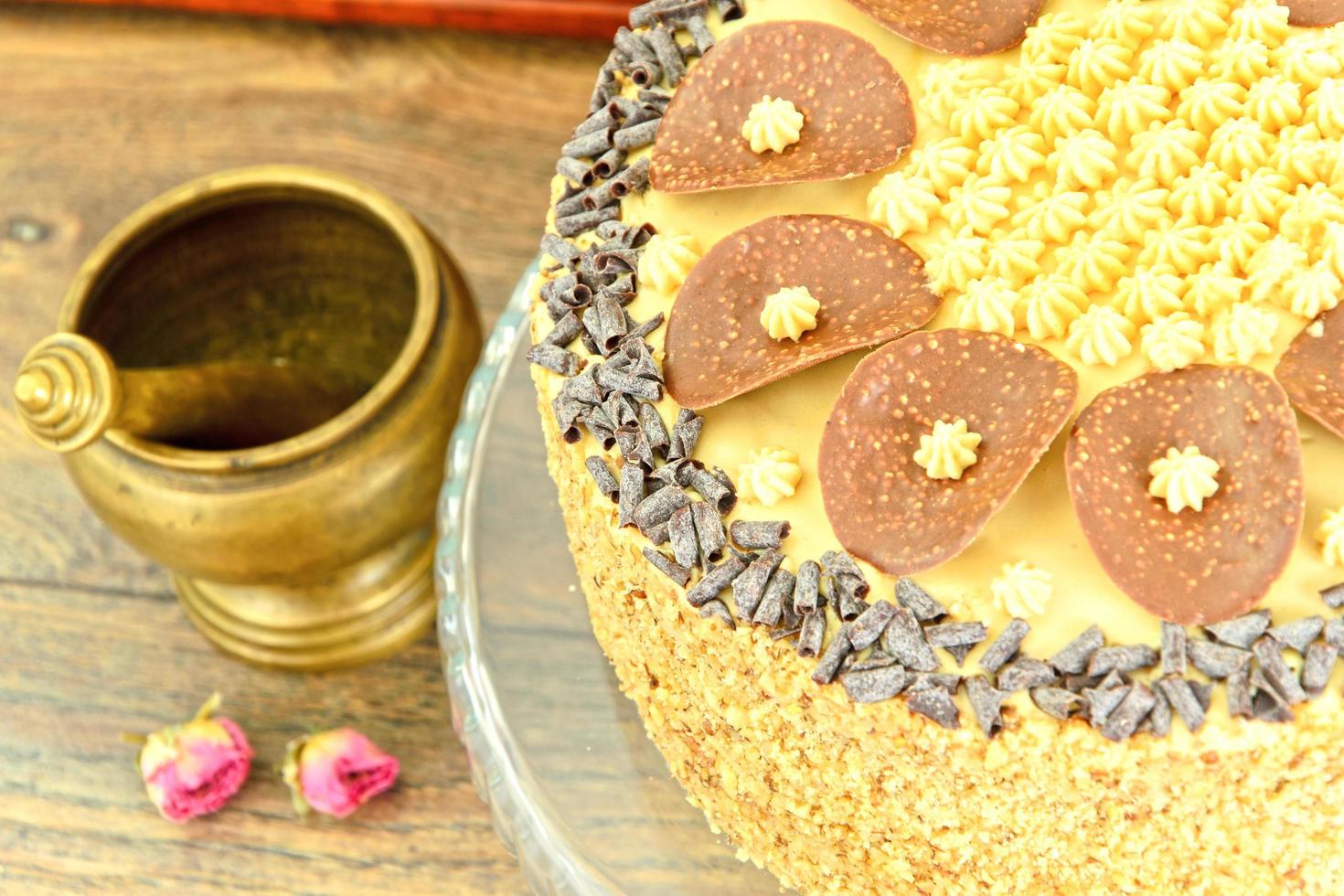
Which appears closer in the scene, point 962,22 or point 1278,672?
point 1278,672

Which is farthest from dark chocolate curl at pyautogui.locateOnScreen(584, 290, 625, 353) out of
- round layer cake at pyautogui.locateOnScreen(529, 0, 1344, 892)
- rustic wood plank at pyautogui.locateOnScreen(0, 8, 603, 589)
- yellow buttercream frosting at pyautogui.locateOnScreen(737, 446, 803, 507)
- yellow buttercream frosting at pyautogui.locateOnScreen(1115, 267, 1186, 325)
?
rustic wood plank at pyautogui.locateOnScreen(0, 8, 603, 589)

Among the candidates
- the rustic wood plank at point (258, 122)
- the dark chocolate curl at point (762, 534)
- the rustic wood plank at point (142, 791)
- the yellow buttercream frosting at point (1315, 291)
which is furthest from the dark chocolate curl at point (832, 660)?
the rustic wood plank at point (258, 122)

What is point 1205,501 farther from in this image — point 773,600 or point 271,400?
point 271,400

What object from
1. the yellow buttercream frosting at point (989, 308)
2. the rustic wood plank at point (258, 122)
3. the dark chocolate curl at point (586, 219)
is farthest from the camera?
the rustic wood plank at point (258, 122)

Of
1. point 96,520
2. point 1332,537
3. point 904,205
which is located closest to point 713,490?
point 904,205

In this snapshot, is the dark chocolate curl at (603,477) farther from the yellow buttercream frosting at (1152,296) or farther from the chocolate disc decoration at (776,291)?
the yellow buttercream frosting at (1152,296)
